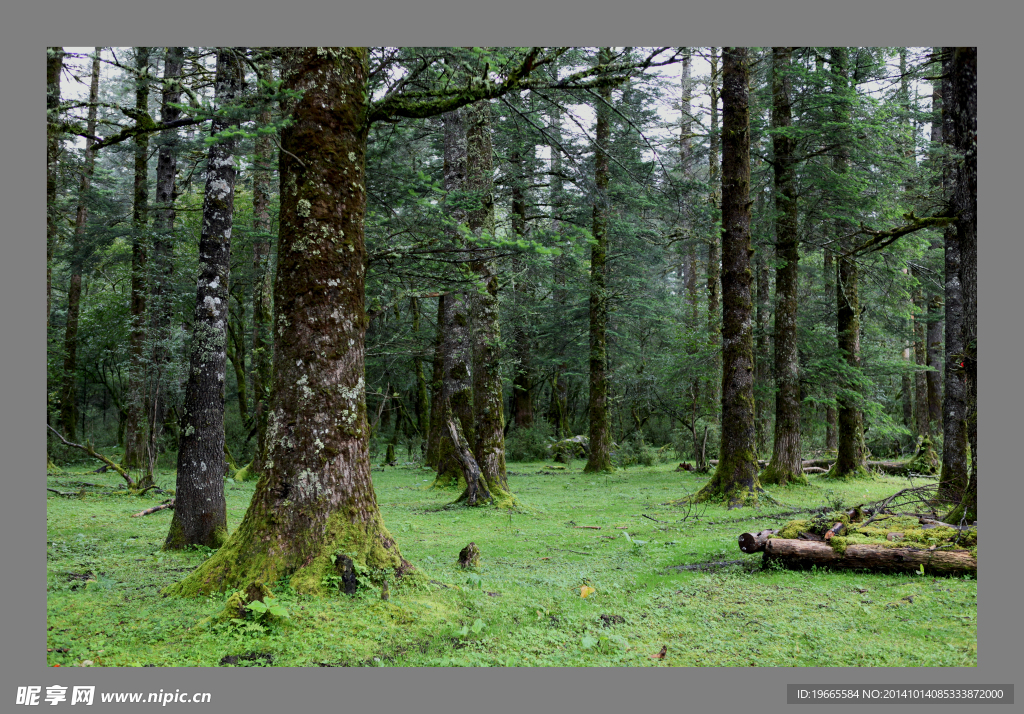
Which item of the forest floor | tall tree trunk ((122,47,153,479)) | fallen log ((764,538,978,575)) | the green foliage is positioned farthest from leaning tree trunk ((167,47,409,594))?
the green foliage

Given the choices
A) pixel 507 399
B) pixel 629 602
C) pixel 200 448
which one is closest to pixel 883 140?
pixel 629 602

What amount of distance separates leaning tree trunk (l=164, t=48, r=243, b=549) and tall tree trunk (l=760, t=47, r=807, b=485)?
953cm

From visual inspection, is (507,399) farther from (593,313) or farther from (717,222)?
(717,222)

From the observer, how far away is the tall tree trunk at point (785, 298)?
1208cm

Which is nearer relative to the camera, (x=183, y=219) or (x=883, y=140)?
(x=883, y=140)

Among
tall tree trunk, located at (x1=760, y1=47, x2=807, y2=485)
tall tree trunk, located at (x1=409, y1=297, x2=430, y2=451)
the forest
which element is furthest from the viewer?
tall tree trunk, located at (x1=409, y1=297, x2=430, y2=451)

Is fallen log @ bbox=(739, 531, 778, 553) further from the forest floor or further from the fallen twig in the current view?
the fallen twig

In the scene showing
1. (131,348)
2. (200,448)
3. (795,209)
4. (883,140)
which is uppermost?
(883,140)

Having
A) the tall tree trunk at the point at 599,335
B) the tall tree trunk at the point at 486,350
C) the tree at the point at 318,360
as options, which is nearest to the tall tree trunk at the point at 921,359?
the tall tree trunk at the point at 599,335

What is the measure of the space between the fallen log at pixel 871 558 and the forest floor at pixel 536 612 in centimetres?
13

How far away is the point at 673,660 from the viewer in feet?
12.7

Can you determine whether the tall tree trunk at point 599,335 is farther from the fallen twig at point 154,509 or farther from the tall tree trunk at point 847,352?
the fallen twig at point 154,509

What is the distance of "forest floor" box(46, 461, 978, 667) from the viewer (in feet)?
12.5

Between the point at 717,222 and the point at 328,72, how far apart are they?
7008 mm
